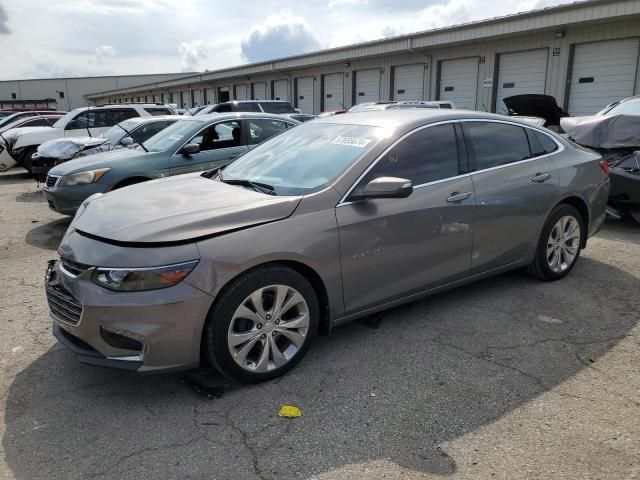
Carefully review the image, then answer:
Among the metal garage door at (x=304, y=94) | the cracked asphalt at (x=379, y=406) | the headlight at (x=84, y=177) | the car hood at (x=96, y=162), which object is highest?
the metal garage door at (x=304, y=94)

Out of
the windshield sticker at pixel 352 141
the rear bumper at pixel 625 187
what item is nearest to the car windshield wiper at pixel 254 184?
the windshield sticker at pixel 352 141

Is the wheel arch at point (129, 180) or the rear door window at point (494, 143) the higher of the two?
the rear door window at point (494, 143)

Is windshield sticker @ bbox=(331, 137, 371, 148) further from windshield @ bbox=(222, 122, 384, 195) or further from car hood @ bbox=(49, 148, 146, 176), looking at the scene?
car hood @ bbox=(49, 148, 146, 176)

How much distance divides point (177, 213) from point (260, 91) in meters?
30.9

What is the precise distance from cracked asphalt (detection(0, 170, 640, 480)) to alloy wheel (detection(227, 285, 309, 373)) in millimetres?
174

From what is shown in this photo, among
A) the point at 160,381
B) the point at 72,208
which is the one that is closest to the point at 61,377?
the point at 160,381

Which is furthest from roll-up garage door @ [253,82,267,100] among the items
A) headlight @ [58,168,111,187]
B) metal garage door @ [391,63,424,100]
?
headlight @ [58,168,111,187]

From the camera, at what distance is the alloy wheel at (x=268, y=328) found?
10.2ft

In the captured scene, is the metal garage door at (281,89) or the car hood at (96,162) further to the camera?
the metal garage door at (281,89)

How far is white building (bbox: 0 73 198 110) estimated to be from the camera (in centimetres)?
7475

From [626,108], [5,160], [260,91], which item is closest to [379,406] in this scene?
[626,108]

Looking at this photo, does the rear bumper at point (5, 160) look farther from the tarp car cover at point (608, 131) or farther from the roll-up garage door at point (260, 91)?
the roll-up garage door at point (260, 91)

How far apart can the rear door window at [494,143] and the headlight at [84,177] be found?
480 cm

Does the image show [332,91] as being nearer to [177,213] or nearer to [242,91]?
[242,91]
